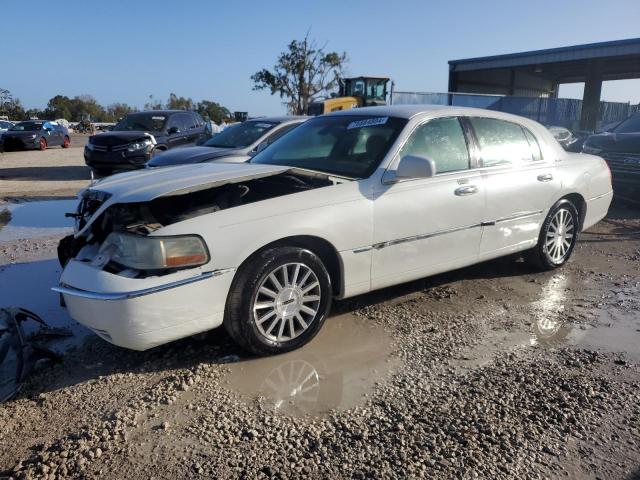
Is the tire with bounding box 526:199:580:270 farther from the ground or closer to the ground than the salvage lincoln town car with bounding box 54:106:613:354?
closer to the ground

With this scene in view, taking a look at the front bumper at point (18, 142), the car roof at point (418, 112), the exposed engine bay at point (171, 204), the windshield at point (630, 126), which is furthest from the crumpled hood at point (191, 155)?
the front bumper at point (18, 142)

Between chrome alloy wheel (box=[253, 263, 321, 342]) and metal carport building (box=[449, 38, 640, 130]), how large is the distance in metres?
25.8

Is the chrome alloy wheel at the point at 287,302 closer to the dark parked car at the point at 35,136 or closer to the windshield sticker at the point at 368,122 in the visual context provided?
the windshield sticker at the point at 368,122

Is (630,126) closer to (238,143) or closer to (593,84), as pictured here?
(238,143)

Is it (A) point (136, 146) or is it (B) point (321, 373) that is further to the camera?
(A) point (136, 146)

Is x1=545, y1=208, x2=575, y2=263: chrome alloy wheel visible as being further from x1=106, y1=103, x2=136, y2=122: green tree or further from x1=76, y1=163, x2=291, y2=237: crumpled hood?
x1=106, y1=103, x2=136, y2=122: green tree

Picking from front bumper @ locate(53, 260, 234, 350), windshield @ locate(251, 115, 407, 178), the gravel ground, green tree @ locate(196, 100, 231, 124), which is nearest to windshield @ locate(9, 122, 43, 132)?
windshield @ locate(251, 115, 407, 178)

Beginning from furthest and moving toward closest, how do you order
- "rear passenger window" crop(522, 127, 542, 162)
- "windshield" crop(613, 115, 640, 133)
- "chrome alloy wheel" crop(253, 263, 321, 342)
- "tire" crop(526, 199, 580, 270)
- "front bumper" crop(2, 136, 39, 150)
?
"front bumper" crop(2, 136, 39, 150) < "windshield" crop(613, 115, 640, 133) < "tire" crop(526, 199, 580, 270) < "rear passenger window" crop(522, 127, 542, 162) < "chrome alloy wheel" crop(253, 263, 321, 342)

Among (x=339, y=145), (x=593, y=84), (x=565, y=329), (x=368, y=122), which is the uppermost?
(x=593, y=84)

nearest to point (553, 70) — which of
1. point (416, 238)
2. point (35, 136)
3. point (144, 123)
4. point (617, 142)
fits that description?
point (617, 142)

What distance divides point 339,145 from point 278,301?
171cm

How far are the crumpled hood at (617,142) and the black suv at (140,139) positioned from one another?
29.9 feet

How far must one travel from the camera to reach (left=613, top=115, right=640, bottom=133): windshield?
10.4 meters

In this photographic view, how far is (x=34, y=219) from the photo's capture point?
814 centimetres
